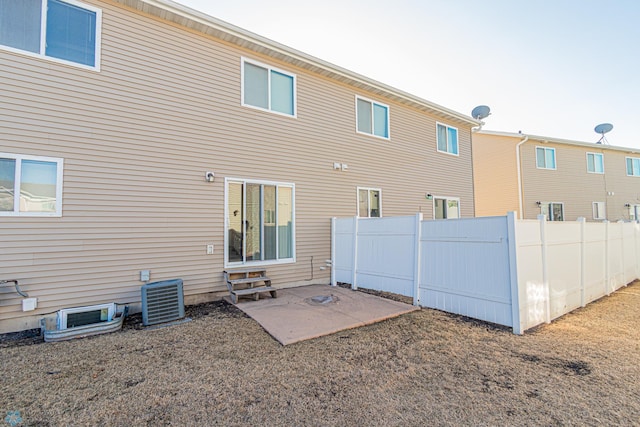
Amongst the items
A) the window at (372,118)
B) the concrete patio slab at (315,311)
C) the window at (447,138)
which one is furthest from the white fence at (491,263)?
the window at (447,138)

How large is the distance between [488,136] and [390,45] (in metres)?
8.79

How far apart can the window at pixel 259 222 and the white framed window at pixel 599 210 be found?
18.3 meters

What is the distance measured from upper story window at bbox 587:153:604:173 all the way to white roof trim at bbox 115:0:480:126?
13412 mm

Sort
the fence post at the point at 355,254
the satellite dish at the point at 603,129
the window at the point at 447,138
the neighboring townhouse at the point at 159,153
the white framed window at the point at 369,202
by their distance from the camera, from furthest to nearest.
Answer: the satellite dish at the point at 603,129 < the window at the point at 447,138 < the white framed window at the point at 369,202 < the fence post at the point at 355,254 < the neighboring townhouse at the point at 159,153

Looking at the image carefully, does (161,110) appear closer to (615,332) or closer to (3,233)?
(3,233)

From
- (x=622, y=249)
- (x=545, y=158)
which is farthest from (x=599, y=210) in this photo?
(x=622, y=249)

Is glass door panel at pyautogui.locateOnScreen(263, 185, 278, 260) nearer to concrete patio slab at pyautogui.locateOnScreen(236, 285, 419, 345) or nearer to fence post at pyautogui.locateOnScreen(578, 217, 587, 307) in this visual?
concrete patio slab at pyautogui.locateOnScreen(236, 285, 419, 345)

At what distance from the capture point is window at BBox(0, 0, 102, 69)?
4.44 meters

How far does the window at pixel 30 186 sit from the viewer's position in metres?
4.27

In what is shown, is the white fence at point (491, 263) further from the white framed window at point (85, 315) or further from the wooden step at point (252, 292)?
the white framed window at point (85, 315)

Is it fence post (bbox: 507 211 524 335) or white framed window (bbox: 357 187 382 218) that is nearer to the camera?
fence post (bbox: 507 211 524 335)

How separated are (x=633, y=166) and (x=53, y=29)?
27475mm

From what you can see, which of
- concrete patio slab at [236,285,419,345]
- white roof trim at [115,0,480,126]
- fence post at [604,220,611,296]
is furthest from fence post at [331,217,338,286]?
fence post at [604,220,611,296]

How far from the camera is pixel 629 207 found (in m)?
17.6
